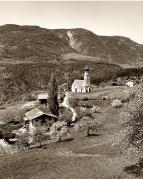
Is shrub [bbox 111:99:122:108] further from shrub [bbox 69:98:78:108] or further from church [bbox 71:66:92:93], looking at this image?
church [bbox 71:66:92:93]

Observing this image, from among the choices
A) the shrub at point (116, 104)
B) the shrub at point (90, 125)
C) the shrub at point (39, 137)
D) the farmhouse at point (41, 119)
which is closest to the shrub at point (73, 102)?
the shrub at point (116, 104)

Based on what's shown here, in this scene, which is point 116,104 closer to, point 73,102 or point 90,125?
point 73,102

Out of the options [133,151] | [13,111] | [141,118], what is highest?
[141,118]

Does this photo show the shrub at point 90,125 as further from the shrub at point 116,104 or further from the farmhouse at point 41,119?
the shrub at point 116,104

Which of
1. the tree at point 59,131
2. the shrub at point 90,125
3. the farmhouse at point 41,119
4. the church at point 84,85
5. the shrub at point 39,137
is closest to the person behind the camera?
the shrub at point 39,137

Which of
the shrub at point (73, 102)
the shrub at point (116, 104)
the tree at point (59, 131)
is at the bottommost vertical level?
the shrub at point (73, 102)

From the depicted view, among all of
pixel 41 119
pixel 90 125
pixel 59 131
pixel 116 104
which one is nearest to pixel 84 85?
pixel 116 104

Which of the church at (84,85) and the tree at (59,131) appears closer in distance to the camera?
the tree at (59,131)

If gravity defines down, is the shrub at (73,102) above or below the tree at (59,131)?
below

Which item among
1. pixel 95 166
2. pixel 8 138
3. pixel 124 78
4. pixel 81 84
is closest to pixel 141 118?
pixel 95 166

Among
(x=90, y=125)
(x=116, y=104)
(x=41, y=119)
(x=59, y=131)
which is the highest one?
(x=90, y=125)

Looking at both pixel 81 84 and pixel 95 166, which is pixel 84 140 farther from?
pixel 81 84
